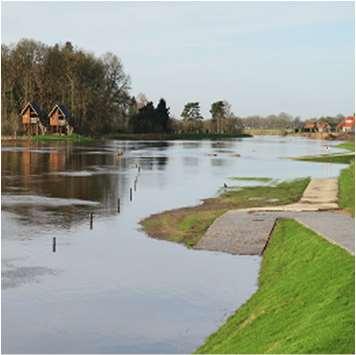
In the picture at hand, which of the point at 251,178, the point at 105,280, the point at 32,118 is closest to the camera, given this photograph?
the point at 105,280

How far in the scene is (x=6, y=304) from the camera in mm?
20031

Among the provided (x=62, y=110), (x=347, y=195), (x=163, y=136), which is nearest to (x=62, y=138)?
(x=62, y=110)

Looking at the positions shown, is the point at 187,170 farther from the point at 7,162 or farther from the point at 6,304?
the point at 6,304

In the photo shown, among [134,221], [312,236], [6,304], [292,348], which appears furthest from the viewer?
[134,221]

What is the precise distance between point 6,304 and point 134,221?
16005mm

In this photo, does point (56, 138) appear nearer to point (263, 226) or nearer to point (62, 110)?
point (62, 110)

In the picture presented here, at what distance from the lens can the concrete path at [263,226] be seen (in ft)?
86.9

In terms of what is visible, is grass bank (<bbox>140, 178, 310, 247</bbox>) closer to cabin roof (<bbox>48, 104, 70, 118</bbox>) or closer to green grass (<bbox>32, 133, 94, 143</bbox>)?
green grass (<bbox>32, 133, 94, 143</bbox>)

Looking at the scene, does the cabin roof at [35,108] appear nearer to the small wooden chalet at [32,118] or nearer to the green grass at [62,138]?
the small wooden chalet at [32,118]

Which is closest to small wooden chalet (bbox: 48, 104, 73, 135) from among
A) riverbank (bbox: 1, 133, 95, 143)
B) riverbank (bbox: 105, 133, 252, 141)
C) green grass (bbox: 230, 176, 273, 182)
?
riverbank (bbox: 1, 133, 95, 143)

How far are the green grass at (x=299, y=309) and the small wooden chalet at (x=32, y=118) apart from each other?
11671cm

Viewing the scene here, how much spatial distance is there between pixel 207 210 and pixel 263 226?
805cm

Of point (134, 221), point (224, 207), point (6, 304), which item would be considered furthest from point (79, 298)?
point (224, 207)

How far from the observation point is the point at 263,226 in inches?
1224
